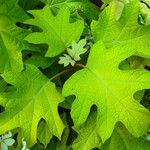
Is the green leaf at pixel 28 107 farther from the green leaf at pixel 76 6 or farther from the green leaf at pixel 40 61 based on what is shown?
the green leaf at pixel 76 6

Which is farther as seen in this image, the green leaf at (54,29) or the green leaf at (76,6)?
the green leaf at (76,6)

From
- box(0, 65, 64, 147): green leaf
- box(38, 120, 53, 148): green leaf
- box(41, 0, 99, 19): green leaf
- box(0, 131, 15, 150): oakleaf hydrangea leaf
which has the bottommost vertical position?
box(0, 131, 15, 150): oakleaf hydrangea leaf

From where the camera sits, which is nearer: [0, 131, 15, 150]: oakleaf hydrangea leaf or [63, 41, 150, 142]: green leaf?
[63, 41, 150, 142]: green leaf

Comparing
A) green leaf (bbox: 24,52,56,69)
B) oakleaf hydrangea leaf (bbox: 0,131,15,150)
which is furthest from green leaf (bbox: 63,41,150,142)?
oakleaf hydrangea leaf (bbox: 0,131,15,150)

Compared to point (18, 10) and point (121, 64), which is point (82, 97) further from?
point (18, 10)

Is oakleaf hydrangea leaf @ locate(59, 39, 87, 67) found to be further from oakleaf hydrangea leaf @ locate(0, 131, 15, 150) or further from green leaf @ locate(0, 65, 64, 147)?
Result: oakleaf hydrangea leaf @ locate(0, 131, 15, 150)

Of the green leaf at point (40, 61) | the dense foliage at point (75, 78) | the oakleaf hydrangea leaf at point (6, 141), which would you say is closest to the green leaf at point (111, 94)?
the dense foliage at point (75, 78)
